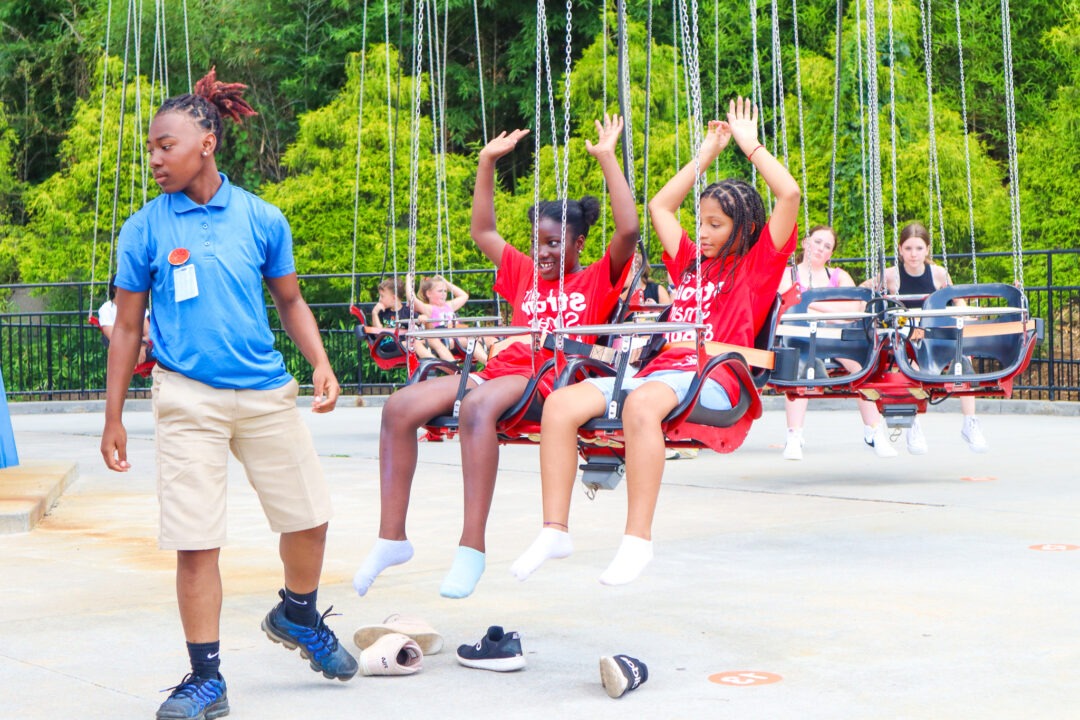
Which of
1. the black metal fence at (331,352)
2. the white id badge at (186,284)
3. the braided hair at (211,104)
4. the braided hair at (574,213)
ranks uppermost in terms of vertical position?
the braided hair at (211,104)

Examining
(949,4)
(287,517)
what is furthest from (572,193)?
(287,517)

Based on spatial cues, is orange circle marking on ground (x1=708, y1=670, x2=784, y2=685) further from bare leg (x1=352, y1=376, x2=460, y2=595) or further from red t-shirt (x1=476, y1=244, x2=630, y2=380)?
red t-shirt (x1=476, y1=244, x2=630, y2=380)

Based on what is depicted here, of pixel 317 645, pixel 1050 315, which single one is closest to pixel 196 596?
pixel 317 645

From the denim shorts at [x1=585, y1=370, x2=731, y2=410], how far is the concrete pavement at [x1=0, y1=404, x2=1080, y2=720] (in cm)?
79

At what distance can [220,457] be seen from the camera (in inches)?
177

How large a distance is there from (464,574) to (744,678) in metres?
0.89

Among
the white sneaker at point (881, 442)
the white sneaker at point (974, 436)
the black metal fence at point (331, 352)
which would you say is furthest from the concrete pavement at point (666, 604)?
the black metal fence at point (331, 352)

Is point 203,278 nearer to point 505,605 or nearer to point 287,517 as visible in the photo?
point 287,517

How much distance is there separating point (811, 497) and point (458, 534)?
93.1 inches

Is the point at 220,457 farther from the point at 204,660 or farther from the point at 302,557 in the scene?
the point at 204,660

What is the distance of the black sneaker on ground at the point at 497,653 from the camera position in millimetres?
4758

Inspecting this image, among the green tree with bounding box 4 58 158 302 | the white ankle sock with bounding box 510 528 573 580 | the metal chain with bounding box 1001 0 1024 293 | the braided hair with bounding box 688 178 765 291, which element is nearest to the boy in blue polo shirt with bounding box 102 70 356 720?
the white ankle sock with bounding box 510 528 573 580

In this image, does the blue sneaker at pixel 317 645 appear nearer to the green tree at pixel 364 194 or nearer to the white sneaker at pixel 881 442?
the white sneaker at pixel 881 442

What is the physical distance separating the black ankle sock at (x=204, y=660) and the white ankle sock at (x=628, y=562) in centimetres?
112
